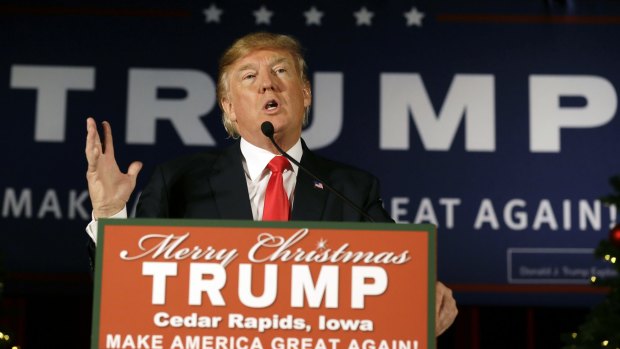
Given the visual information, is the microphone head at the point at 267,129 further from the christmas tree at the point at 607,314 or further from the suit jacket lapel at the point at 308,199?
the christmas tree at the point at 607,314

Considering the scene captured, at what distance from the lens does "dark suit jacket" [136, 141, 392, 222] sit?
6.89 feet

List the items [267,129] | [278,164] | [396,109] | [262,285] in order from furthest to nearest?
1. [396,109]
2. [278,164]
3. [267,129]
4. [262,285]

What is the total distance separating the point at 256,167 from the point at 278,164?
0.07 m

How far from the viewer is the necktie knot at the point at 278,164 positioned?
2143mm

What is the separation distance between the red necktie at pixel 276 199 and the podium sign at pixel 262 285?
1.47ft

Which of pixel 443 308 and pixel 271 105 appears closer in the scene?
pixel 443 308

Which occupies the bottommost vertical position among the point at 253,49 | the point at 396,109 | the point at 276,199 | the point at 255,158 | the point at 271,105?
the point at 276,199

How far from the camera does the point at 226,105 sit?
7.58 ft

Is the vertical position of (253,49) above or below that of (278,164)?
above

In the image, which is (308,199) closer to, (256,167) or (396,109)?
(256,167)

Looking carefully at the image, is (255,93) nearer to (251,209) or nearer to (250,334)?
(251,209)

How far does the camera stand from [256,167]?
7.20 ft

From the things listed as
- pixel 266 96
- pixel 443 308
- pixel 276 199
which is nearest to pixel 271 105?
pixel 266 96

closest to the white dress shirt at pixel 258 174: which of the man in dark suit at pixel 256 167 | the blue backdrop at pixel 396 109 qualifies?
the man in dark suit at pixel 256 167
